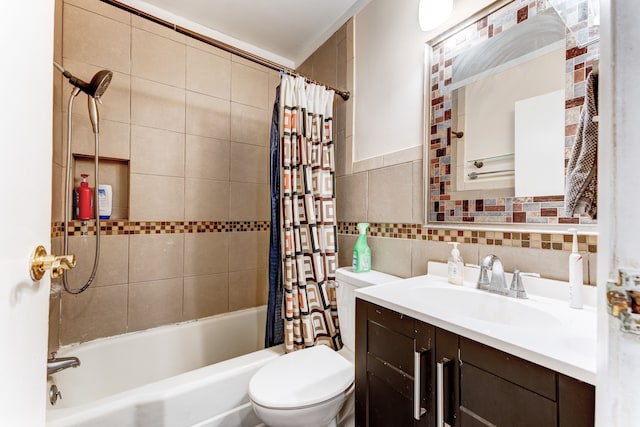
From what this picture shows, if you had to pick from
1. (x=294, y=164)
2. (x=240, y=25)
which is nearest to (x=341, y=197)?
(x=294, y=164)

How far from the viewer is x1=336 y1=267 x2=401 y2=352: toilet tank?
1394 mm

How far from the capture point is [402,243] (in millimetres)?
1450

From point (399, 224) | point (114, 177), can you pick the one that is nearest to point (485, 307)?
point (399, 224)

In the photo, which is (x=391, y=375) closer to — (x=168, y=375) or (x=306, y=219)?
(x=306, y=219)

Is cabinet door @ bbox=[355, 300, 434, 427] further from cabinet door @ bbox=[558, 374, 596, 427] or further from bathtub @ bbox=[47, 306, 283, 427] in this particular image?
bathtub @ bbox=[47, 306, 283, 427]

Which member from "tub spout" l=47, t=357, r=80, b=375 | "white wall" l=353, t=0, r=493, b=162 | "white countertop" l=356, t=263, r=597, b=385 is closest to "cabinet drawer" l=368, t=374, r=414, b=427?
"white countertop" l=356, t=263, r=597, b=385

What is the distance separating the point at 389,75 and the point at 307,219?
36.9 inches

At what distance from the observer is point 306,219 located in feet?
5.42

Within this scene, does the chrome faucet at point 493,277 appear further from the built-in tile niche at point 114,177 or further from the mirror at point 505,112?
the built-in tile niche at point 114,177

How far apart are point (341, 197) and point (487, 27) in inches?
44.9

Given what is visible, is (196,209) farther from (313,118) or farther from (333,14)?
(333,14)

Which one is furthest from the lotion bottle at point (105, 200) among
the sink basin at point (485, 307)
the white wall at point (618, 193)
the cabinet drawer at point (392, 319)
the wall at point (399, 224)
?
the white wall at point (618, 193)

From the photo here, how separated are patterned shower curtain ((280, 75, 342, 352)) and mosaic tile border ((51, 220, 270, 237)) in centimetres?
71

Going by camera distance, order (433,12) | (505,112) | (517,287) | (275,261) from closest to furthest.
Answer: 1. (517,287)
2. (505,112)
3. (433,12)
4. (275,261)
